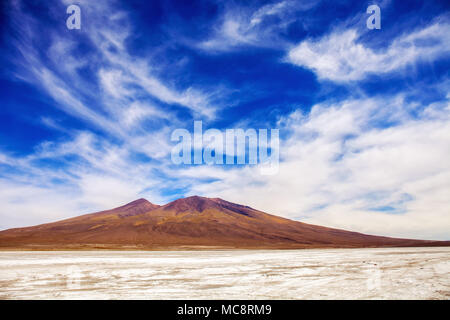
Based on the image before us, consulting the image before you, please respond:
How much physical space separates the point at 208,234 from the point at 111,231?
113 ft

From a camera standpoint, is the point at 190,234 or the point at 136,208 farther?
the point at 136,208

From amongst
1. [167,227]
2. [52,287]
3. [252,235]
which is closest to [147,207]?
[167,227]

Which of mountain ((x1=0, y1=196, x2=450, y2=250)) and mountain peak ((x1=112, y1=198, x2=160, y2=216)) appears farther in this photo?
mountain peak ((x1=112, y1=198, x2=160, y2=216))

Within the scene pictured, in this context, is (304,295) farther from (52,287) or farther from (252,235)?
(252,235)

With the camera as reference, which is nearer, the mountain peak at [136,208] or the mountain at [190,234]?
the mountain at [190,234]

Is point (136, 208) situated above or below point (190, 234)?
above

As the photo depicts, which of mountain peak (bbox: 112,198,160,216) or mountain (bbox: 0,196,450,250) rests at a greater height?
mountain peak (bbox: 112,198,160,216)

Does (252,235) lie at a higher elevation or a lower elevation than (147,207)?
lower

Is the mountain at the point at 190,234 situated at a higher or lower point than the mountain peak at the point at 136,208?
lower
